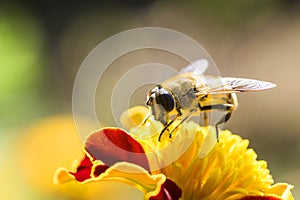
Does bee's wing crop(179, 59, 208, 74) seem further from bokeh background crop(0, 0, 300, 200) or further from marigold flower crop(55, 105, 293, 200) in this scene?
bokeh background crop(0, 0, 300, 200)

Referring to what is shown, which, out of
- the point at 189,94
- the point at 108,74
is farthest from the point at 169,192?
the point at 108,74

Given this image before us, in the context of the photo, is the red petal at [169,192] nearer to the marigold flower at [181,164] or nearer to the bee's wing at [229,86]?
the marigold flower at [181,164]

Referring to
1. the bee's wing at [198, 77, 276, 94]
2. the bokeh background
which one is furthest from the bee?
the bokeh background

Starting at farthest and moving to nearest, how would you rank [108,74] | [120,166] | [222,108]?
[108,74]
[222,108]
[120,166]

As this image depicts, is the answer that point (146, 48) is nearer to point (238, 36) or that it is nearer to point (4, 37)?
point (238, 36)

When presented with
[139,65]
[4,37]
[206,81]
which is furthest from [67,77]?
[206,81]

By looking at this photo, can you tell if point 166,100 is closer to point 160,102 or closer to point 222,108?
point 160,102
